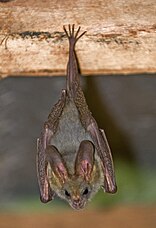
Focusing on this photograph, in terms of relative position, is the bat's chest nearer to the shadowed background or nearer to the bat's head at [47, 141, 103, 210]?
the bat's head at [47, 141, 103, 210]

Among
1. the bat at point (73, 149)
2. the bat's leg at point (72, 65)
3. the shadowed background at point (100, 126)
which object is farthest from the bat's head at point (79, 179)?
the shadowed background at point (100, 126)

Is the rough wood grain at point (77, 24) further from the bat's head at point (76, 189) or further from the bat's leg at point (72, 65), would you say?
the bat's head at point (76, 189)

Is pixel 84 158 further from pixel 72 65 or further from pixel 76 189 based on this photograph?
pixel 72 65

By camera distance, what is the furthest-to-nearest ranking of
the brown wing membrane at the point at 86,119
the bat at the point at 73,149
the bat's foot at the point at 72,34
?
the brown wing membrane at the point at 86,119 < the bat at the point at 73,149 < the bat's foot at the point at 72,34

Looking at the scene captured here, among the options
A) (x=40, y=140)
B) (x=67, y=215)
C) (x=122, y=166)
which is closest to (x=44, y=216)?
(x=67, y=215)

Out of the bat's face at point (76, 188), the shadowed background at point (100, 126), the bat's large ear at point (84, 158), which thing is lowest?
the shadowed background at point (100, 126)

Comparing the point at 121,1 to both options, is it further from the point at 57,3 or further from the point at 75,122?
the point at 75,122

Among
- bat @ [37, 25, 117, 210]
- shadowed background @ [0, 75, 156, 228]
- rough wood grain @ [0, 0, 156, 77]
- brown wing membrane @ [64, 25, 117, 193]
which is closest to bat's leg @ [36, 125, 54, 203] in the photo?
bat @ [37, 25, 117, 210]
